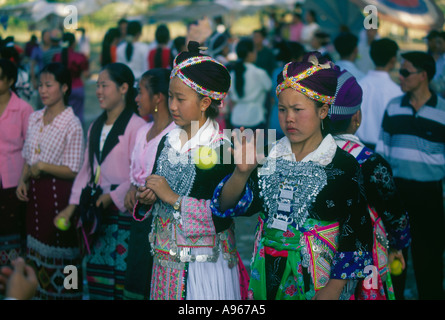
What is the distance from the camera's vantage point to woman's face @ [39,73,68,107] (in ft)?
14.1

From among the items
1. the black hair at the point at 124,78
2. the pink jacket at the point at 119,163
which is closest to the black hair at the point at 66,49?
the black hair at the point at 124,78

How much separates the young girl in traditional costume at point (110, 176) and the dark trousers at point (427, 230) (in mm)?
2265

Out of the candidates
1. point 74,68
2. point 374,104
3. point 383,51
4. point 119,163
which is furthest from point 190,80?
point 74,68

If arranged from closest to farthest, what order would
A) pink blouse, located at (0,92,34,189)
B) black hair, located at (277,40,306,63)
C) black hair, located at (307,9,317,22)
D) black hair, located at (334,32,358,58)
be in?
pink blouse, located at (0,92,34,189) < black hair, located at (334,32,358,58) < black hair, located at (277,40,306,63) < black hair, located at (307,9,317,22)

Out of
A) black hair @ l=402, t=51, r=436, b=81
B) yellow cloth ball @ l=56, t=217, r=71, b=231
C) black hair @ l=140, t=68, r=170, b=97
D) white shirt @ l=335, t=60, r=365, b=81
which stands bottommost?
yellow cloth ball @ l=56, t=217, r=71, b=231

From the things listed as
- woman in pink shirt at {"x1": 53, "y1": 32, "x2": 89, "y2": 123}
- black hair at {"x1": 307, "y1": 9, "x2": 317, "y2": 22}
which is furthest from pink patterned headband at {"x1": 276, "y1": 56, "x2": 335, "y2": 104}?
black hair at {"x1": 307, "y1": 9, "x2": 317, "y2": 22}

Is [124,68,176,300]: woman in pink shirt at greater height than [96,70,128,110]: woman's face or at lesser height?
lesser

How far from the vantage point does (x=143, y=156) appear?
3.52 m

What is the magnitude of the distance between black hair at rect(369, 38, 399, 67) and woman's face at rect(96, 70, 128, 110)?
113 inches

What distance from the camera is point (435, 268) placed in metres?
4.38

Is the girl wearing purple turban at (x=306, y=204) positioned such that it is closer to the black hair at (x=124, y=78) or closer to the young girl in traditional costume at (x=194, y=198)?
the young girl in traditional costume at (x=194, y=198)

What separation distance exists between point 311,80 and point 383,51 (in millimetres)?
3335

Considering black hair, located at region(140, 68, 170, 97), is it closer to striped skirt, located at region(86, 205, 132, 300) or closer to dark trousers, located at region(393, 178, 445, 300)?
striped skirt, located at region(86, 205, 132, 300)
